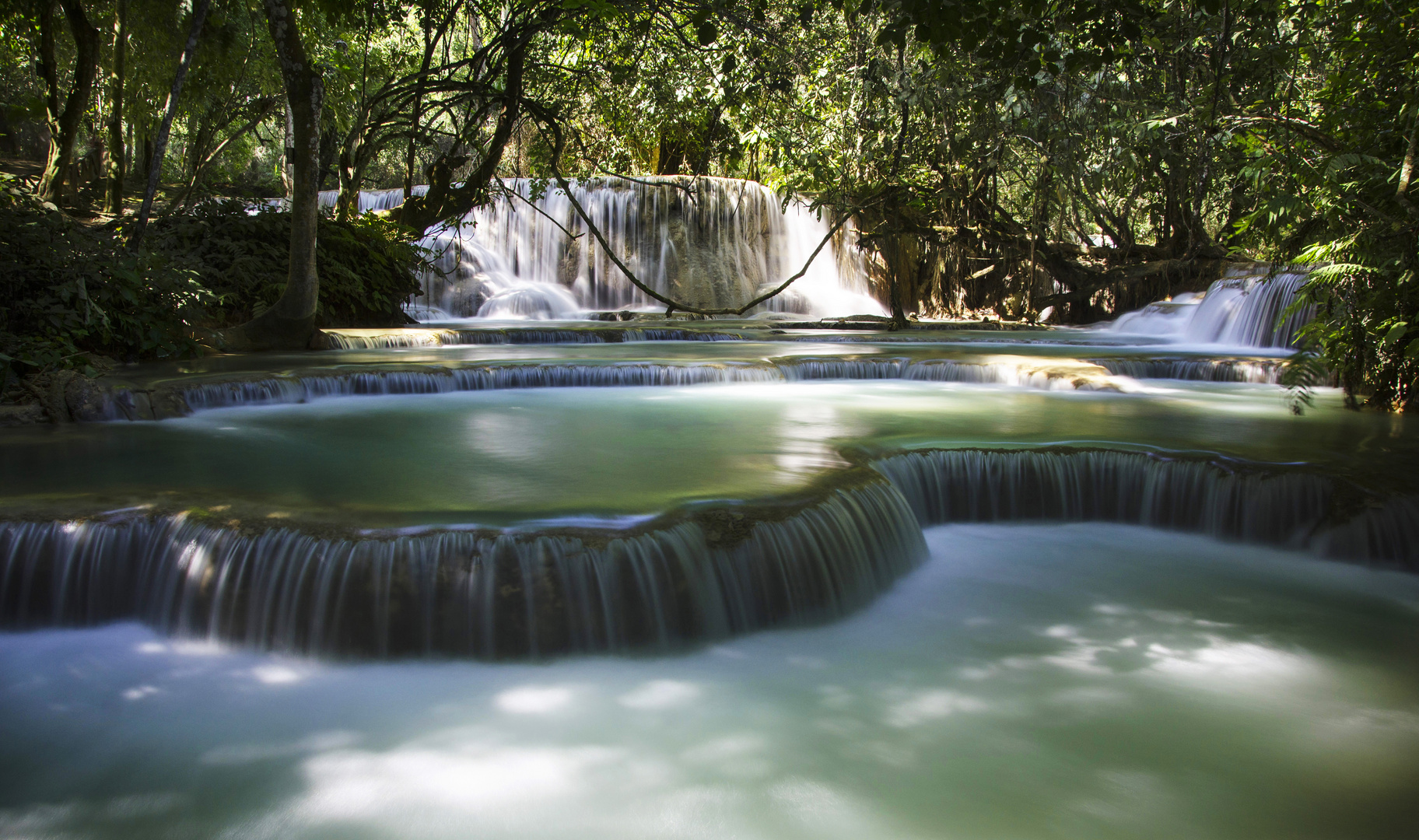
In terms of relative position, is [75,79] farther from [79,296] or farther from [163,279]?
[79,296]

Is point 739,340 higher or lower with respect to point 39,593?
higher

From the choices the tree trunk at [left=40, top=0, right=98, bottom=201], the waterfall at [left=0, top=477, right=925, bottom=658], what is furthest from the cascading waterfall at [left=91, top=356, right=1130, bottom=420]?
the tree trunk at [left=40, top=0, right=98, bottom=201]

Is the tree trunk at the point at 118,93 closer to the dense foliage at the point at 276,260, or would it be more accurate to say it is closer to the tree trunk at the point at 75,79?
the tree trunk at the point at 75,79

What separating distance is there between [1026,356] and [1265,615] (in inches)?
251

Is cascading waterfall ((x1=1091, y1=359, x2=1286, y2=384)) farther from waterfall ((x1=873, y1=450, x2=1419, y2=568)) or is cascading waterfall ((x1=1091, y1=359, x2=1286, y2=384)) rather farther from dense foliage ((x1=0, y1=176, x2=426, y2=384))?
dense foliage ((x1=0, y1=176, x2=426, y2=384))

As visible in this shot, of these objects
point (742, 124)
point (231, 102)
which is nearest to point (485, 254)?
point (231, 102)

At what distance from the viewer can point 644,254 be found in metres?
21.0

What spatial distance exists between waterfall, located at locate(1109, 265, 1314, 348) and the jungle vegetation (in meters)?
0.83

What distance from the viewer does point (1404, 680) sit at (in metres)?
3.66

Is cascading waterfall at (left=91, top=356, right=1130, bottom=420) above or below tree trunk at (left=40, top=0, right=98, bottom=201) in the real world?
below

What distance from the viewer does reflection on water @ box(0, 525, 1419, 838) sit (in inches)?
109

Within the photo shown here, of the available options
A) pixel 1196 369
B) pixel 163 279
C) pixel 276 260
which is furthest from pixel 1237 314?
pixel 163 279

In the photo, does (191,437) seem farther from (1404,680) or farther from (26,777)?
(1404,680)

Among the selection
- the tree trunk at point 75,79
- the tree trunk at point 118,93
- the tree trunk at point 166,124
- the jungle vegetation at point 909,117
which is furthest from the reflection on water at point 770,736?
the tree trunk at point 118,93
